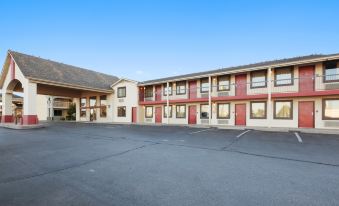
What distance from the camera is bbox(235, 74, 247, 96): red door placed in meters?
18.1

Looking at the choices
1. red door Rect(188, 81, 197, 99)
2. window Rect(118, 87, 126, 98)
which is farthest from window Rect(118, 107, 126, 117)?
red door Rect(188, 81, 197, 99)

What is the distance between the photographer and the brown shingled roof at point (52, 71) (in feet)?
61.4

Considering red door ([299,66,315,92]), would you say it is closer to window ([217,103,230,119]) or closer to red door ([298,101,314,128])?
red door ([298,101,314,128])

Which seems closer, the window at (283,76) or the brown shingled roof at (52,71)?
the window at (283,76)

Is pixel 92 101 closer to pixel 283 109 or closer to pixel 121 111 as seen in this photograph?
pixel 121 111

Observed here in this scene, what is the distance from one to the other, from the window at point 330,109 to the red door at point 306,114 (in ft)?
2.78

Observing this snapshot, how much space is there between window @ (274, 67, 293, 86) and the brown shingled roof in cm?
2204

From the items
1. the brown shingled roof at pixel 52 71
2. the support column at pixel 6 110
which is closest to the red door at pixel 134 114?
the brown shingled roof at pixel 52 71

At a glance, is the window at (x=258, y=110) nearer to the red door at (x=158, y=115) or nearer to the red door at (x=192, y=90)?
the red door at (x=192, y=90)

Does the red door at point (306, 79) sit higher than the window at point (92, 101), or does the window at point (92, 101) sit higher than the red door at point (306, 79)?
the red door at point (306, 79)

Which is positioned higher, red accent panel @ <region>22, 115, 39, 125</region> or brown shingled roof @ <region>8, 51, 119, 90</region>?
brown shingled roof @ <region>8, 51, 119, 90</region>

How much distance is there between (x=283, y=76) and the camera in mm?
16391

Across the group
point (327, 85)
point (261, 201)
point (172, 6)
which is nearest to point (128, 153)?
point (261, 201)

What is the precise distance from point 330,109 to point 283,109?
325cm
